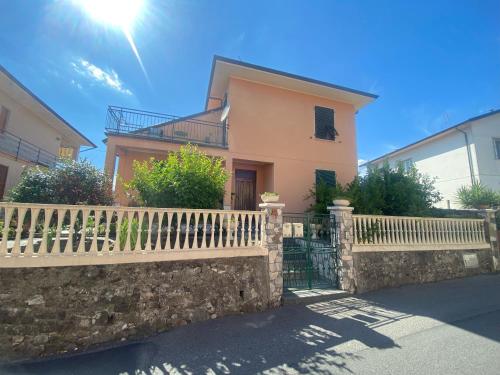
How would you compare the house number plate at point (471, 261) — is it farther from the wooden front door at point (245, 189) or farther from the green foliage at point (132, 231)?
the green foliage at point (132, 231)

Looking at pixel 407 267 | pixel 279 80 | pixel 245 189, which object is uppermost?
pixel 279 80

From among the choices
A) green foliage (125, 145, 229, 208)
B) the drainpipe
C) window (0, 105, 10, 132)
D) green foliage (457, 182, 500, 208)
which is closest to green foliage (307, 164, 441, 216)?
green foliage (457, 182, 500, 208)

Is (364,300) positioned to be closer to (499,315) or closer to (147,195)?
(499,315)

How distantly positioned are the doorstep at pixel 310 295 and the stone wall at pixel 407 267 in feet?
2.11

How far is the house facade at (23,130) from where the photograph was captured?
403 inches

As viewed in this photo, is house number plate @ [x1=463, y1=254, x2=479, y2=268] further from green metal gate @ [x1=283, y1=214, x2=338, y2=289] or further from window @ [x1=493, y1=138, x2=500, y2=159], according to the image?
window @ [x1=493, y1=138, x2=500, y2=159]

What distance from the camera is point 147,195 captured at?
209 inches

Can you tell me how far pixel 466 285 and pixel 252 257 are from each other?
6013mm

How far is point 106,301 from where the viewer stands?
11.2ft

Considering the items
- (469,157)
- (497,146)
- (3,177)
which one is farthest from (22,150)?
(497,146)

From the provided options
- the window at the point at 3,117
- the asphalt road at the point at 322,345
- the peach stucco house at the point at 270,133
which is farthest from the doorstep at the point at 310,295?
the window at the point at 3,117

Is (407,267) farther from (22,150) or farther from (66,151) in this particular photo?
(66,151)

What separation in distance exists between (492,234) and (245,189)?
29.0 ft

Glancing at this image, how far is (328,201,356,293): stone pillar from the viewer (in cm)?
543
